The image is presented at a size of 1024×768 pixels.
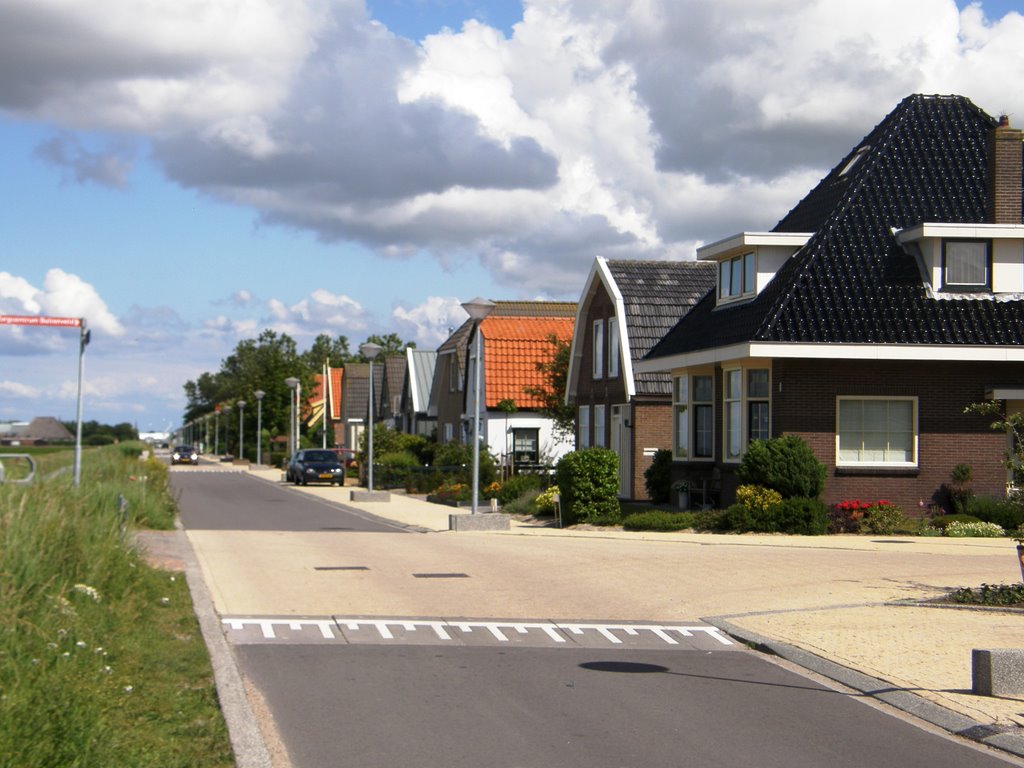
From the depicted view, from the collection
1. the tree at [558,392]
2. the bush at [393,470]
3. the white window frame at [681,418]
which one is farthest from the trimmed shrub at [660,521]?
the bush at [393,470]

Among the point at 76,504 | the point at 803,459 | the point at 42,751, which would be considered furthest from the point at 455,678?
the point at 803,459

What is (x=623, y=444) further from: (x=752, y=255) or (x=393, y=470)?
(x=393, y=470)

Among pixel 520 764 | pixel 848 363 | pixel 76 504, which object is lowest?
pixel 520 764

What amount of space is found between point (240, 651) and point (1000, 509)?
17495 millimetres

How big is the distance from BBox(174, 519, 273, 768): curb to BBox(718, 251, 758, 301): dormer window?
16910mm

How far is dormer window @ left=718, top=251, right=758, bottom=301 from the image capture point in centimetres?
2783

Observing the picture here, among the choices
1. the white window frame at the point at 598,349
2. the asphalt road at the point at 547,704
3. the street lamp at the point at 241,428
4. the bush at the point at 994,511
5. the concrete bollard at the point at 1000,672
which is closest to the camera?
the asphalt road at the point at 547,704

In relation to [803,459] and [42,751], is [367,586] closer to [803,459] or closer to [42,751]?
[42,751]

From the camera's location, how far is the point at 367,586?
51.6 ft

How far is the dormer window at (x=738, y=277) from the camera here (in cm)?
2783

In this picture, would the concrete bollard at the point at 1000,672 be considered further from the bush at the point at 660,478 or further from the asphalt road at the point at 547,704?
the bush at the point at 660,478

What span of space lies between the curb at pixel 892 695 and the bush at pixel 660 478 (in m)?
17.9

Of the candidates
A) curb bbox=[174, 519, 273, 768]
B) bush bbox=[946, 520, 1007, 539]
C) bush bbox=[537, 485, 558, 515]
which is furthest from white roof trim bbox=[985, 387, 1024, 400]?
curb bbox=[174, 519, 273, 768]

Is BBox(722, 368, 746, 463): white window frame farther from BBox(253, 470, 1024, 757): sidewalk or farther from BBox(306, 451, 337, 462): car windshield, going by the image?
BBox(306, 451, 337, 462): car windshield
